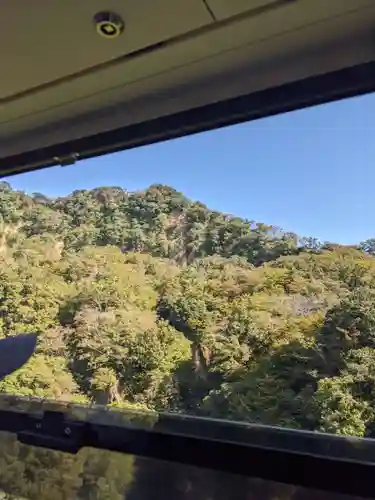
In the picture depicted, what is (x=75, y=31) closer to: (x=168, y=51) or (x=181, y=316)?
(x=168, y=51)

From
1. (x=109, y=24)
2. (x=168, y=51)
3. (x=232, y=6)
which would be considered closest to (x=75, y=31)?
(x=109, y=24)

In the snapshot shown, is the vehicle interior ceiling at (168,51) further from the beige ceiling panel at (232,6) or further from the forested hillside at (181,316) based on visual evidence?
the forested hillside at (181,316)

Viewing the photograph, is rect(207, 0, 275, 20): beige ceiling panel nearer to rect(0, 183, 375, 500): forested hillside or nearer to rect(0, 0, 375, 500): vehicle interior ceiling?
rect(0, 0, 375, 500): vehicle interior ceiling

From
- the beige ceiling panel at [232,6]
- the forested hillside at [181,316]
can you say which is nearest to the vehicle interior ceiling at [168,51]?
the beige ceiling panel at [232,6]

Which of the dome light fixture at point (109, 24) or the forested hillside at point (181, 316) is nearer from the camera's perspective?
the forested hillside at point (181, 316)

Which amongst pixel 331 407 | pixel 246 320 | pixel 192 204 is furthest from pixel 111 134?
pixel 331 407

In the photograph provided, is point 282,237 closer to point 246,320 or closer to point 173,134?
point 246,320
